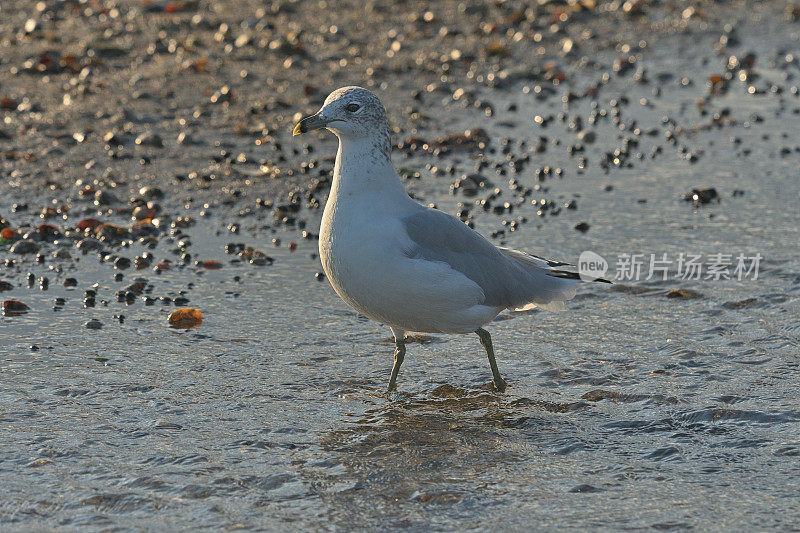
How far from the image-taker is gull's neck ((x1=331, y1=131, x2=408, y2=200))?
7043mm

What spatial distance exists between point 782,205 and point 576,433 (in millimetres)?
5230

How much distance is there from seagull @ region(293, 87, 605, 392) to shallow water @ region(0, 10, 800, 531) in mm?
626

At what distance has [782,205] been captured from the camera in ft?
35.7

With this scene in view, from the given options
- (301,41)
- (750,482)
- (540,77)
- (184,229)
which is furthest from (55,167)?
(750,482)

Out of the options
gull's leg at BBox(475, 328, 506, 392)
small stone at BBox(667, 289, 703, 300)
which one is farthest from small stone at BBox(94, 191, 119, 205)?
small stone at BBox(667, 289, 703, 300)

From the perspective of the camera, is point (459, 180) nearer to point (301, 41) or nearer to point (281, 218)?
point (281, 218)

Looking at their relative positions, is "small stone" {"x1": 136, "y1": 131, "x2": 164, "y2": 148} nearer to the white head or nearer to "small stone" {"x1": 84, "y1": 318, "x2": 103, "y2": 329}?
"small stone" {"x1": 84, "y1": 318, "x2": 103, "y2": 329}

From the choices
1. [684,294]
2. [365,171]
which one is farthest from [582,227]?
[365,171]

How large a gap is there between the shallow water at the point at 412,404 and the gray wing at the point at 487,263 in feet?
1.75

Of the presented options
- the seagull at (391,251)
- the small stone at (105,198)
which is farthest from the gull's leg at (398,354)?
the small stone at (105,198)

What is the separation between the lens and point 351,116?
7.12m

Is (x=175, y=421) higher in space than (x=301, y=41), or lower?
lower

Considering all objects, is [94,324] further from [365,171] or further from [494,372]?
[494,372]

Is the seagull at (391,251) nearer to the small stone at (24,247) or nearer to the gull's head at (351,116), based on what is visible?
the gull's head at (351,116)
